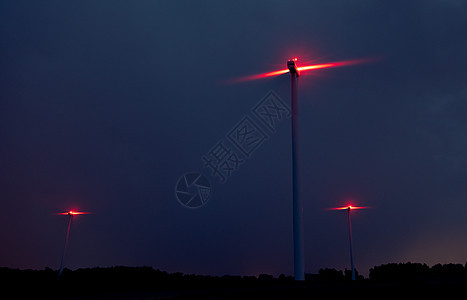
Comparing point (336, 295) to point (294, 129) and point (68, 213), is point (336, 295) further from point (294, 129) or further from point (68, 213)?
point (68, 213)

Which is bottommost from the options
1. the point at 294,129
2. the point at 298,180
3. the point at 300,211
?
the point at 300,211

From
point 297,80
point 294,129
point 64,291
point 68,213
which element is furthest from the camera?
point 68,213

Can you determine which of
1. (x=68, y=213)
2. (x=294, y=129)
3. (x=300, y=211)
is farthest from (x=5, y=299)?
(x=68, y=213)

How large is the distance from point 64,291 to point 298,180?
2248 centimetres

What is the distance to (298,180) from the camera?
34.3 metres

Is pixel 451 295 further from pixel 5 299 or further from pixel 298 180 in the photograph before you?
pixel 298 180

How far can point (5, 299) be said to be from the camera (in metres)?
12.2

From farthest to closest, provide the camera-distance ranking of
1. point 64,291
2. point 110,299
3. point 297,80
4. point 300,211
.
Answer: point 297,80 < point 300,211 < point 64,291 < point 110,299

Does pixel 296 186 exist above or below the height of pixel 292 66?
below

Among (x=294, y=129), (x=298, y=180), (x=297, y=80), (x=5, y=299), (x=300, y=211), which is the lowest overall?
(x=5, y=299)

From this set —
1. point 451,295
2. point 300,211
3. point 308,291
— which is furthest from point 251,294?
point 300,211

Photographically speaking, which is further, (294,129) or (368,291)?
(294,129)

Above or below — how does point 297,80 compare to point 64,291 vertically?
above

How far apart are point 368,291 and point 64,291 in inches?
489
